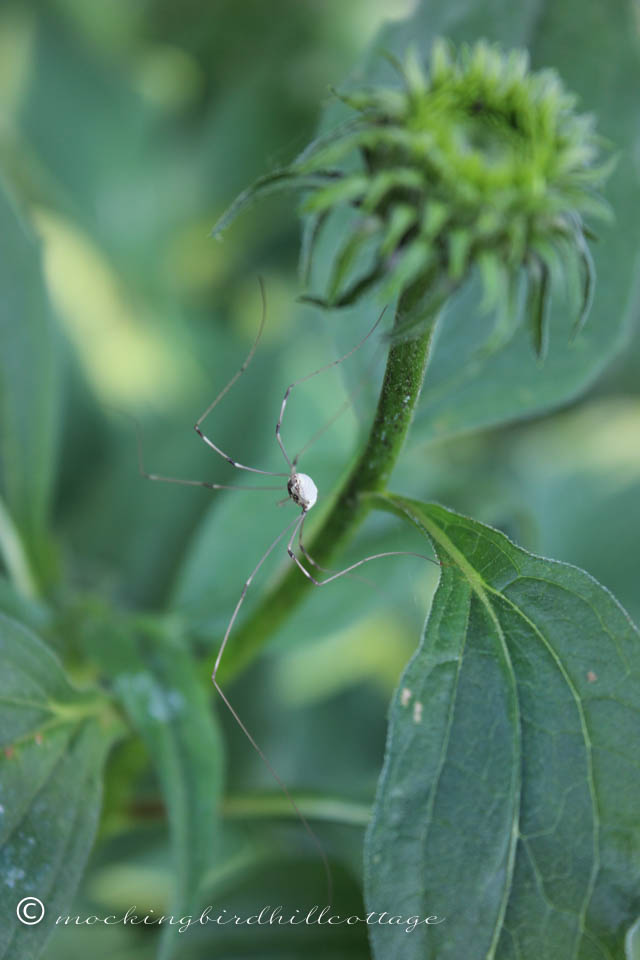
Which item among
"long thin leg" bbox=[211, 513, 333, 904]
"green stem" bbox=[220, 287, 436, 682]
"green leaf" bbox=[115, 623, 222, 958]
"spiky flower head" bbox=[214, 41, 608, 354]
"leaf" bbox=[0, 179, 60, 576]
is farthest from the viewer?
"leaf" bbox=[0, 179, 60, 576]

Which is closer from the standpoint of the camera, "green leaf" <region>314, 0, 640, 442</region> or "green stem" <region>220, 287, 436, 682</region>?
"green stem" <region>220, 287, 436, 682</region>

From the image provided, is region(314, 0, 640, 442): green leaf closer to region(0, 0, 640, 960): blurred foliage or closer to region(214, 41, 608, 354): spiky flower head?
region(0, 0, 640, 960): blurred foliage

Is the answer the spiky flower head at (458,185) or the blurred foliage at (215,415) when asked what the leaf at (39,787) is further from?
the spiky flower head at (458,185)

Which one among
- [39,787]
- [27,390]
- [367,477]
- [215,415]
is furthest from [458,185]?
[215,415]

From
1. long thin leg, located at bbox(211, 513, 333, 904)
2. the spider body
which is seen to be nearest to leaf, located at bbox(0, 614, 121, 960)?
long thin leg, located at bbox(211, 513, 333, 904)

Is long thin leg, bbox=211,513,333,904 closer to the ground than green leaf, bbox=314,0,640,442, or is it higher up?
closer to the ground

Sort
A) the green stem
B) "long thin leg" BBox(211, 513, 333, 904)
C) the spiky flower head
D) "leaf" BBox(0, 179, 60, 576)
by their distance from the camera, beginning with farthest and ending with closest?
"leaf" BBox(0, 179, 60, 576) < "long thin leg" BBox(211, 513, 333, 904) < the green stem < the spiky flower head

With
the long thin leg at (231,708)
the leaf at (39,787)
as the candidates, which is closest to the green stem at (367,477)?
the long thin leg at (231,708)

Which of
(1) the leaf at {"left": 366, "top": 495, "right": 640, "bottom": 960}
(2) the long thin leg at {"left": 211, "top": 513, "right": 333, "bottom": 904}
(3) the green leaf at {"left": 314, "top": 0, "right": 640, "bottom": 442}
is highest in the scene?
(3) the green leaf at {"left": 314, "top": 0, "right": 640, "bottom": 442}
